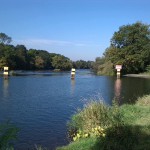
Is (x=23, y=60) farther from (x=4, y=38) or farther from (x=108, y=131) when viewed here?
(x=108, y=131)

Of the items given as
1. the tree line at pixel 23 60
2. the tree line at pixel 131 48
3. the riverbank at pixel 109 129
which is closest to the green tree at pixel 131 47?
the tree line at pixel 131 48

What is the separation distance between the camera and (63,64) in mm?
156250

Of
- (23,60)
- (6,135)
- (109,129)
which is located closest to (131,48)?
Answer: (23,60)

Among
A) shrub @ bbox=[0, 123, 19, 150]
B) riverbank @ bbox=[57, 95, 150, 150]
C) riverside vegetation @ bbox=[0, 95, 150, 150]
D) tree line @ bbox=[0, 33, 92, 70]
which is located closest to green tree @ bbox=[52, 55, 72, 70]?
tree line @ bbox=[0, 33, 92, 70]

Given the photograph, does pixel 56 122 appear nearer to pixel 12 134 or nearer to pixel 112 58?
pixel 12 134

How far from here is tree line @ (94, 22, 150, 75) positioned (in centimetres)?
8262

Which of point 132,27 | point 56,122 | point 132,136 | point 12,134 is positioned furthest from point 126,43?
point 12,134

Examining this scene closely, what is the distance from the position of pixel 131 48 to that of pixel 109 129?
74213 millimetres

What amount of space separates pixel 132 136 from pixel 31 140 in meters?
5.08

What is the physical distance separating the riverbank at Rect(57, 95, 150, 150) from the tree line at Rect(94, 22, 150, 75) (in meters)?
67.8

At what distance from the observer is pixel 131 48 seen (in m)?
83.5

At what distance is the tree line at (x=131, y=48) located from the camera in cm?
8262

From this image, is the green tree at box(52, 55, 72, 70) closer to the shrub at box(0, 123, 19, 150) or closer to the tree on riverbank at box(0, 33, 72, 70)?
the tree on riverbank at box(0, 33, 72, 70)

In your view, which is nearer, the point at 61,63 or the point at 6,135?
the point at 6,135
